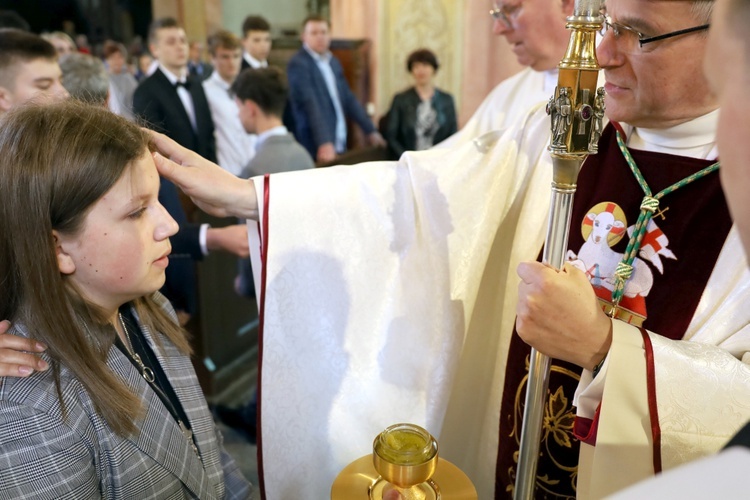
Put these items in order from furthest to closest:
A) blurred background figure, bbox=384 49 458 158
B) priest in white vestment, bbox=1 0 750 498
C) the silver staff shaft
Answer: blurred background figure, bbox=384 49 458 158 → priest in white vestment, bbox=1 0 750 498 → the silver staff shaft

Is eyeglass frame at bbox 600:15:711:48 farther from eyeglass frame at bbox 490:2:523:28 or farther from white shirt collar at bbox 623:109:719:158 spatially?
eyeglass frame at bbox 490:2:523:28

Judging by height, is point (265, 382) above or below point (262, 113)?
below

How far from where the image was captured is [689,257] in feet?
4.52

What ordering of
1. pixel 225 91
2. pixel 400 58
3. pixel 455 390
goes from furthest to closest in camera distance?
pixel 400 58, pixel 225 91, pixel 455 390

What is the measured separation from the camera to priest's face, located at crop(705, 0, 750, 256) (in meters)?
0.66

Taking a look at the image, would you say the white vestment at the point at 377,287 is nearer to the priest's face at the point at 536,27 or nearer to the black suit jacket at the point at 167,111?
the priest's face at the point at 536,27

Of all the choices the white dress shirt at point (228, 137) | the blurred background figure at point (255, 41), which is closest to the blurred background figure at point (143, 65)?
the blurred background figure at point (255, 41)

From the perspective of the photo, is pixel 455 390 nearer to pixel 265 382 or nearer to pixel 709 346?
pixel 265 382

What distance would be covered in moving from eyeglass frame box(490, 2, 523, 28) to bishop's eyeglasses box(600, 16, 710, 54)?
4.39ft

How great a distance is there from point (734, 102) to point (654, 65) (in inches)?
27.3

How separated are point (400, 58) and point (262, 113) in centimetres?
552

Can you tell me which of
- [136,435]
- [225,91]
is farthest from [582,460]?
[225,91]

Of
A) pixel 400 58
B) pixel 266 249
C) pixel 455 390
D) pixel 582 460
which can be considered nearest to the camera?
pixel 582 460

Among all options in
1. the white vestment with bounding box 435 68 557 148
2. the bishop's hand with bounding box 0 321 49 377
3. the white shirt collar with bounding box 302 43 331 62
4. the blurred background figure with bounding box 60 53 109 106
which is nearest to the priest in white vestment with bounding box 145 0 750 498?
the bishop's hand with bounding box 0 321 49 377
